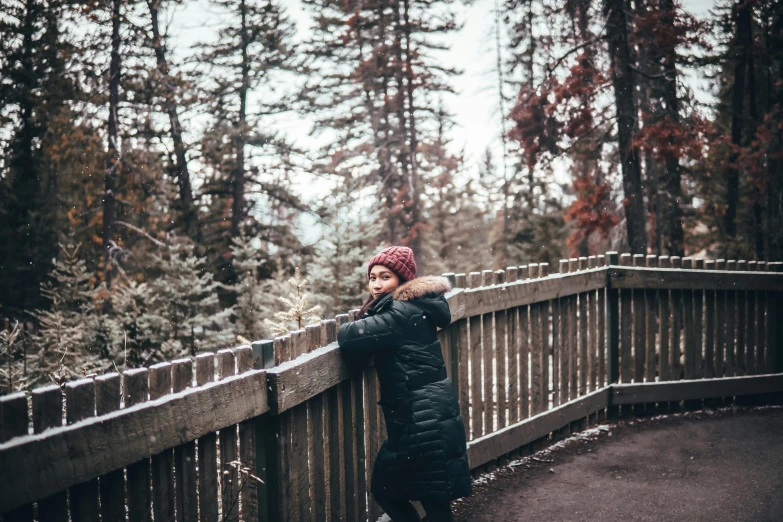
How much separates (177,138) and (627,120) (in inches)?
485

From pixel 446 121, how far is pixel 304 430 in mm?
22612

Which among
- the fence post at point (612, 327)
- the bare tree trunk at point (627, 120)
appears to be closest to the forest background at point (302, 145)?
the bare tree trunk at point (627, 120)

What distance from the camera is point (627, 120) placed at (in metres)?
13.8

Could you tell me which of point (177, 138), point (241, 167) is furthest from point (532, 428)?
point (241, 167)

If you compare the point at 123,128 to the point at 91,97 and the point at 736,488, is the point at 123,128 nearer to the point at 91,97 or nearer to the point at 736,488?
the point at 91,97

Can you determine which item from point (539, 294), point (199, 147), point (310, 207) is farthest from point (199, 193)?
point (539, 294)

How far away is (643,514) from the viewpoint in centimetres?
451

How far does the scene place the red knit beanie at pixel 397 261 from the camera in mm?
3588

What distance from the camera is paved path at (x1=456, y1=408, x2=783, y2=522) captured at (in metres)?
4.57

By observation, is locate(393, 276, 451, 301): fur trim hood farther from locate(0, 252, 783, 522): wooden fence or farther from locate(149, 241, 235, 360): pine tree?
locate(149, 241, 235, 360): pine tree

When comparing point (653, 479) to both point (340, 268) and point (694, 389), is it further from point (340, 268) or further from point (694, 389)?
point (340, 268)

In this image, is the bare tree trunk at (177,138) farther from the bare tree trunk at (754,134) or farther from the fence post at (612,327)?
the bare tree trunk at (754,134)

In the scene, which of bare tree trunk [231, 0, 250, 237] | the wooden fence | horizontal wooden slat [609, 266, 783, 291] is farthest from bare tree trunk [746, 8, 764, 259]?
bare tree trunk [231, 0, 250, 237]

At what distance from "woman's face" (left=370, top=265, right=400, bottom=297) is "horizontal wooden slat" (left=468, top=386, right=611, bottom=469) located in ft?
6.67
